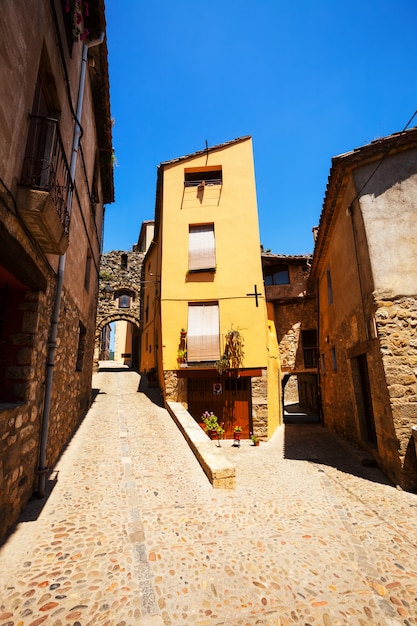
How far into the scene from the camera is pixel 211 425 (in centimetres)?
985

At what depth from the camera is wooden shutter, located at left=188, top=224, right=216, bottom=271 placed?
11625 millimetres

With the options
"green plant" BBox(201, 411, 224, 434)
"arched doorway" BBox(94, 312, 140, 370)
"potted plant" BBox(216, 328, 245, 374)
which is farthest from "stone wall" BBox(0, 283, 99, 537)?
"arched doorway" BBox(94, 312, 140, 370)

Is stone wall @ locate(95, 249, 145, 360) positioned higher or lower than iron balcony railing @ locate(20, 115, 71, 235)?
higher

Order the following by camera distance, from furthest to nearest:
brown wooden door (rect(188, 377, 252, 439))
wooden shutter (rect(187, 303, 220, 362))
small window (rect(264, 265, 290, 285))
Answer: small window (rect(264, 265, 290, 285)) < brown wooden door (rect(188, 377, 252, 439)) < wooden shutter (rect(187, 303, 220, 362))

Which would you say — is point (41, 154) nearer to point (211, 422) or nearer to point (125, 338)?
point (211, 422)

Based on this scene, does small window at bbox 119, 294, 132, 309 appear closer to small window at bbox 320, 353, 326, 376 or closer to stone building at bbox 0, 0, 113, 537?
small window at bbox 320, 353, 326, 376

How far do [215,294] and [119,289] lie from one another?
11.6 metres

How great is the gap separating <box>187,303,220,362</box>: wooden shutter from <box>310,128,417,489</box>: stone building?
4513 mm

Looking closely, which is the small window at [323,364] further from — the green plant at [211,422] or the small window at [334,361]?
the green plant at [211,422]

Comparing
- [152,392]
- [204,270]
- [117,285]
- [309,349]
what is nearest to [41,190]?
[204,270]

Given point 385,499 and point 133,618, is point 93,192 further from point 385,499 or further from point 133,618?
point 385,499

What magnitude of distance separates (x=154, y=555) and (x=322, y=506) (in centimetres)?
307

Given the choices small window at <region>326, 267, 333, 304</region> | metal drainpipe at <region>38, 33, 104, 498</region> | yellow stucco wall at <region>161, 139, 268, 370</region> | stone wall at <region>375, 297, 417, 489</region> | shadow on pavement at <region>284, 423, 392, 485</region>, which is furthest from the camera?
yellow stucco wall at <region>161, 139, 268, 370</region>

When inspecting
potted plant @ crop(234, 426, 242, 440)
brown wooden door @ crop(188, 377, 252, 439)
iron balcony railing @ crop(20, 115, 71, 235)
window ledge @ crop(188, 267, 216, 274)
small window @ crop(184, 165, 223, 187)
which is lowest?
potted plant @ crop(234, 426, 242, 440)
